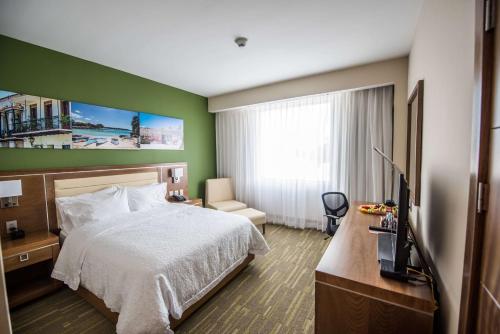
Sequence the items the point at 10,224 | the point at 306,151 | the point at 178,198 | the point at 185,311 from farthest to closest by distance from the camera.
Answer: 1. the point at 306,151
2. the point at 178,198
3. the point at 10,224
4. the point at 185,311

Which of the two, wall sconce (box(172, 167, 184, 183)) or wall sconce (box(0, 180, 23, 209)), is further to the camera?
wall sconce (box(172, 167, 184, 183))

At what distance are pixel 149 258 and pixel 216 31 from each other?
224cm

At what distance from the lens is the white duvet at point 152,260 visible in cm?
149

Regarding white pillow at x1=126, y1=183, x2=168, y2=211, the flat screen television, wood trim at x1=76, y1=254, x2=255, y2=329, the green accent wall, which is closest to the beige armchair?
the green accent wall

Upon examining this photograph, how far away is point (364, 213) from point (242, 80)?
9.15 feet

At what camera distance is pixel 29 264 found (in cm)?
200

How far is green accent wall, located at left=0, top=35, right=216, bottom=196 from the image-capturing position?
2275 mm

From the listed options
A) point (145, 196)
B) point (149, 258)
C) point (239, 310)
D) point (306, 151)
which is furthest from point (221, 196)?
point (149, 258)

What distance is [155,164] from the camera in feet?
11.9

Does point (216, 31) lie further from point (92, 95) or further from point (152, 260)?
point (152, 260)

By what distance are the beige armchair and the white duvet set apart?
1.42 meters

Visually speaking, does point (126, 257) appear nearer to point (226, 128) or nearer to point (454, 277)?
point (454, 277)

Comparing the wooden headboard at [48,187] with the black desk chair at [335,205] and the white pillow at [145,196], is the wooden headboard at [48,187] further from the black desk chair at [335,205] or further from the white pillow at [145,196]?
the black desk chair at [335,205]

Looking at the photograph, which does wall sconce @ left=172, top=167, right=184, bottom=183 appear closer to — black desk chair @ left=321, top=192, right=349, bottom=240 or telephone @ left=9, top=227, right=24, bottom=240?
telephone @ left=9, top=227, right=24, bottom=240
